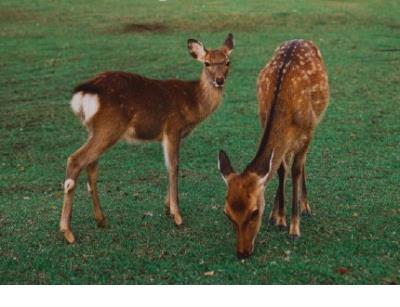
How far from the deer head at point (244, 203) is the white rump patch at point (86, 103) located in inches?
51.6

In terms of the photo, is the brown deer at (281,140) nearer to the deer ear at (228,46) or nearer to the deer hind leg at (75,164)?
the deer ear at (228,46)

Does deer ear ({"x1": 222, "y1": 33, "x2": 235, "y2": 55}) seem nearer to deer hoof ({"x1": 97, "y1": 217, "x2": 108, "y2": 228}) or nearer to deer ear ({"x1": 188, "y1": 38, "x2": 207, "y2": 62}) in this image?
deer ear ({"x1": 188, "y1": 38, "x2": 207, "y2": 62})

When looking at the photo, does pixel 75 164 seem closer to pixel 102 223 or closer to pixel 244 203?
pixel 102 223

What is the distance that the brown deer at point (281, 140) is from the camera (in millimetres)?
5195

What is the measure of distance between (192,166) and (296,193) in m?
2.75

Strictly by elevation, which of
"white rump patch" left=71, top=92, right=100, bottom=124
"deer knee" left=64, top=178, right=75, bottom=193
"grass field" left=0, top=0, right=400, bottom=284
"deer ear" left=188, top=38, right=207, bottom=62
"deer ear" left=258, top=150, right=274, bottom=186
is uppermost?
"deer ear" left=188, top=38, right=207, bottom=62

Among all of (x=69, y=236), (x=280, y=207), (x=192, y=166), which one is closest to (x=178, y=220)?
(x=280, y=207)

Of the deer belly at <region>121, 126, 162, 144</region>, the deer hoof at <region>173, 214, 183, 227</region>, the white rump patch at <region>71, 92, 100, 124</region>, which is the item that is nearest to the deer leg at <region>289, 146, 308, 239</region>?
the deer hoof at <region>173, 214, 183, 227</region>

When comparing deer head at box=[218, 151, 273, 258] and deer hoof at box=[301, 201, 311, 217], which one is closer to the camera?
deer head at box=[218, 151, 273, 258]

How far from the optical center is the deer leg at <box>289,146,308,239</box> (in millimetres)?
6105

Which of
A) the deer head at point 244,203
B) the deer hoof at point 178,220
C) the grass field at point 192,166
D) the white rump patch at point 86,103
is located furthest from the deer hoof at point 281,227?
the white rump patch at point 86,103

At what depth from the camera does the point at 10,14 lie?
21469mm

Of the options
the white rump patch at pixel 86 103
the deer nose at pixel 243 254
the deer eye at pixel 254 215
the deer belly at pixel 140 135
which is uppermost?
the white rump patch at pixel 86 103

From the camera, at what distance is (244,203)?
513cm
